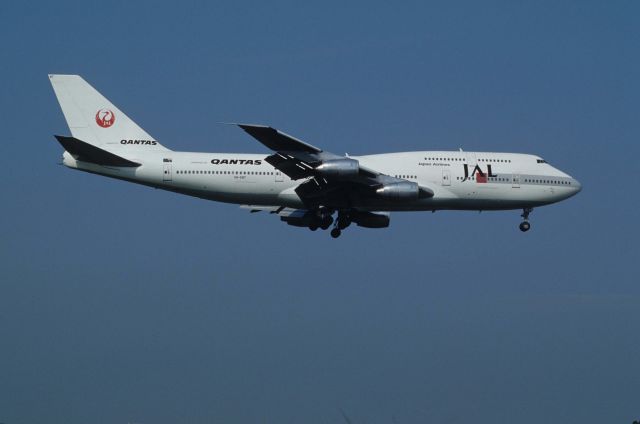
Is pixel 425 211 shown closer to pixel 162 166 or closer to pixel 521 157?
pixel 521 157

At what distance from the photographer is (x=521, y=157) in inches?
2522

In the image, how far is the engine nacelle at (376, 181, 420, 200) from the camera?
193 ft

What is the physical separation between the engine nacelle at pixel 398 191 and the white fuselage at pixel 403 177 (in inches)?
42.2

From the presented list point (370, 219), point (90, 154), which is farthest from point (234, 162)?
point (370, 219)

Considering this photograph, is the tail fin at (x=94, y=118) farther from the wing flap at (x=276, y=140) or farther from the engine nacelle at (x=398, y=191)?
the engine nacelle at (x=398, y=191)

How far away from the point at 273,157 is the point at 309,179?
2.64 m

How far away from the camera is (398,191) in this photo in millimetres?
58688

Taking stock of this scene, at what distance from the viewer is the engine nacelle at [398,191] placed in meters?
58.7

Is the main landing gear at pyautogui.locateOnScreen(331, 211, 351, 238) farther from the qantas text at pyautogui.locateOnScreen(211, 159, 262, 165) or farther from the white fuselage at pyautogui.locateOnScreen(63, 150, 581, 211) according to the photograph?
the qantas text at pyautogui.locateOnScreen(211, 159, 262, 165)

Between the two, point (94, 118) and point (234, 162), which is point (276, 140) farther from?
point (94, 118)

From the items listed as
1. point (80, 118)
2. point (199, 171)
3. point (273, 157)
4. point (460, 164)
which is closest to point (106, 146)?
point (80, 118)

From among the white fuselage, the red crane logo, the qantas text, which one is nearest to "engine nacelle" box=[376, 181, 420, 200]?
the white fuselage

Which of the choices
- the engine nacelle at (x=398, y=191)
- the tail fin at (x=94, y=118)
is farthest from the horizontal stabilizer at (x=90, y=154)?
the engine nacelle at (x=398, y=191)

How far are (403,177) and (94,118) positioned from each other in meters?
17.4
